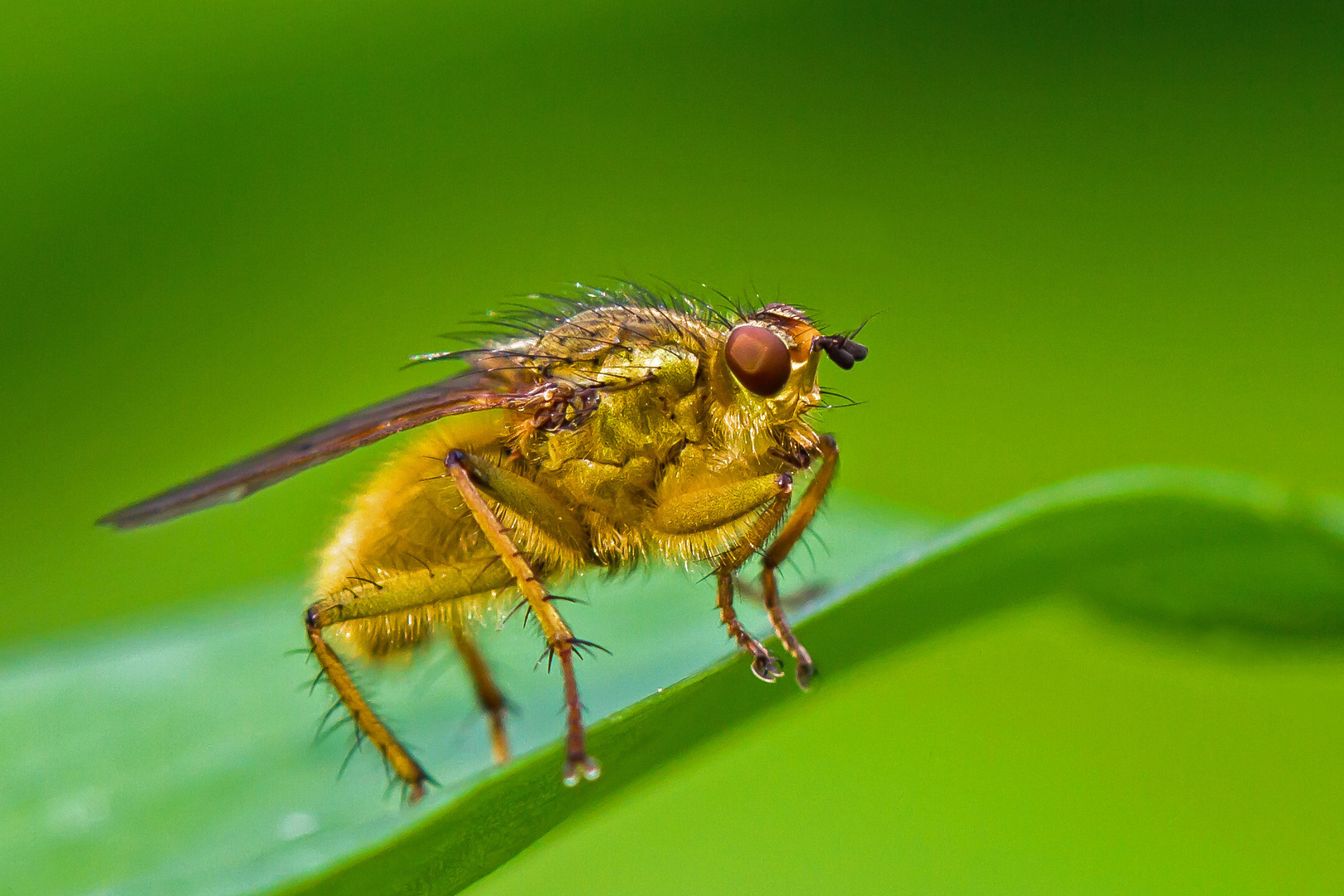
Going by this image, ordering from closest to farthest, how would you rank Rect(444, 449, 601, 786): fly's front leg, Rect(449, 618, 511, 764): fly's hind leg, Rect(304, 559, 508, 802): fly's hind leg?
Rect(444, 449, 601, 786): fly's front leg
Rect(304, 559, 508, 802): fly's hind leg
Rect(449, 618, 511, 764): fly's hind leg

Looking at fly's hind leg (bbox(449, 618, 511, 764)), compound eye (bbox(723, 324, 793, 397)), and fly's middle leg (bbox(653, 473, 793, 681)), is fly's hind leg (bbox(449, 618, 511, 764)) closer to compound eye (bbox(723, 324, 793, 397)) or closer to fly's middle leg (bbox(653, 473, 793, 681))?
fly's middle leg (bbox(653, 473, 793, 681))

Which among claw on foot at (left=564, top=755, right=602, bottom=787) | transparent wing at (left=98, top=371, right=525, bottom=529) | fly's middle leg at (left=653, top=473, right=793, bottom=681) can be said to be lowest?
claw on foot at (left=564, top=755, right=602, bottom=787)

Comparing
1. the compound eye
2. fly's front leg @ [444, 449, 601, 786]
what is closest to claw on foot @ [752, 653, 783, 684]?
fly's front leg @ [444, 449, 601, 786]

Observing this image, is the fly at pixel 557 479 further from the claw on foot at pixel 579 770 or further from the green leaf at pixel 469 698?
the claw on foot at pixel 579 770

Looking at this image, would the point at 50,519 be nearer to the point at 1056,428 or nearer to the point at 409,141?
the point at 409,141

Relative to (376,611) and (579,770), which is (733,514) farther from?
(579,770)

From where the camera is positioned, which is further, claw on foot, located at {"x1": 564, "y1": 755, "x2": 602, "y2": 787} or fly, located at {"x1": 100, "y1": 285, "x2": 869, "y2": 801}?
fly, located at {"x1": 100, "y1": 285, "x2": 869, "y2": 801}
